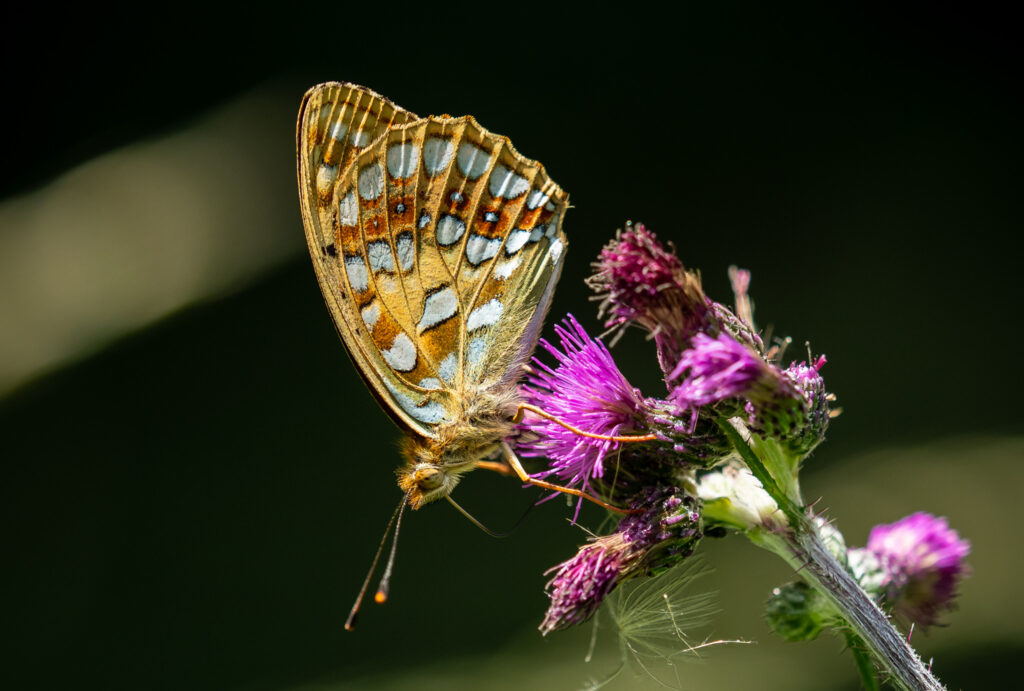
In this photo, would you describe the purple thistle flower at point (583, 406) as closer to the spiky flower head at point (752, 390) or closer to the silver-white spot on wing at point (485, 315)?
the spiky flower head at point (752, 390)

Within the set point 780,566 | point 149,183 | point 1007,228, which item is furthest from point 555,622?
point 1007,228

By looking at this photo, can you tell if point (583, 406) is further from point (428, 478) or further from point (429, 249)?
point (429, 249)

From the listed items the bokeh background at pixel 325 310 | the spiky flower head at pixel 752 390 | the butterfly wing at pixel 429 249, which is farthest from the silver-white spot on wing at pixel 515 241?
the bokeh background at pixel 325 310

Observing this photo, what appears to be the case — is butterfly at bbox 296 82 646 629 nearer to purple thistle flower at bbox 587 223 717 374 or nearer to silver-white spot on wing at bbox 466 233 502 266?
silver-white spot on wing at bbox 466 233 502 266

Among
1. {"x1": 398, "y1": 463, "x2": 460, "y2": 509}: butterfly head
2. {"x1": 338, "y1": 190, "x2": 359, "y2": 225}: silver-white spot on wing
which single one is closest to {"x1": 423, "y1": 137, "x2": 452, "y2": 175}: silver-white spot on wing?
{"x1": 338, "y1": 190, "x2": 359, "y2": 225}: silver-white spot on wing

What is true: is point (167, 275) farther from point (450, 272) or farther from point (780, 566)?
point (780, 566)

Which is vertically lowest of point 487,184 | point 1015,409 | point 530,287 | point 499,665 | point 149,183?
point 499,665

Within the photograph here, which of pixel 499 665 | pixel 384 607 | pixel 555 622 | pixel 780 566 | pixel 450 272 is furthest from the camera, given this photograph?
pixel 384 607
